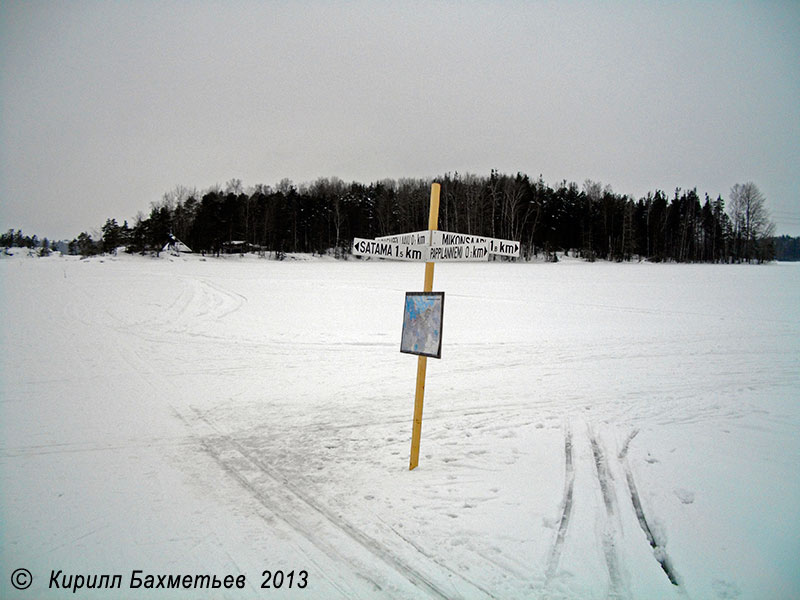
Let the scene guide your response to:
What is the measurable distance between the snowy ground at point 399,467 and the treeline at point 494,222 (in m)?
54.0

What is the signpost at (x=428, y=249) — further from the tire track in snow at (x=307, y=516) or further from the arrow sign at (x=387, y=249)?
the tire track in snow at (x=307, y=516)

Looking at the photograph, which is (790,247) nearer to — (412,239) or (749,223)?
(749,223)

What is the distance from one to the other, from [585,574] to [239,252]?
7437 centimetres

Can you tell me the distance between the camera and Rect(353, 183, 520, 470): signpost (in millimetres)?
4883

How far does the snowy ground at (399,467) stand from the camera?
3.53 m

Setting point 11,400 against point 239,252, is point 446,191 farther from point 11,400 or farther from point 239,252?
point 11,400

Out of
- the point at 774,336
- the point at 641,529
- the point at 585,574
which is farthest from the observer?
the point at 774,336

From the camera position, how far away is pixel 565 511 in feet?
14.1

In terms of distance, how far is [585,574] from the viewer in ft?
11.4

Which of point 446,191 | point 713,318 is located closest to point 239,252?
point 446,191

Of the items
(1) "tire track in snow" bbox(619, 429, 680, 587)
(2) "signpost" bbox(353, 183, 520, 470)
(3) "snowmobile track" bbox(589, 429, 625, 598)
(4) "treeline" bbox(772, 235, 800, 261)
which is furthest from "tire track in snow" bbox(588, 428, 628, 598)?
(4) "treeline" bbox(772, 235, 800, 261)

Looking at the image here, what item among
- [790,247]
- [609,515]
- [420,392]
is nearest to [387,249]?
[420,392]

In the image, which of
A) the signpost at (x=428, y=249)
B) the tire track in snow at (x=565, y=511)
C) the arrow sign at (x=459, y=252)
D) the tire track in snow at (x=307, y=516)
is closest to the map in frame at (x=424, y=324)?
the signpost at (x=428, y=249)

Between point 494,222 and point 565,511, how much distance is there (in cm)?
6248
